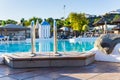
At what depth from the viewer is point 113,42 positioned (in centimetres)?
610

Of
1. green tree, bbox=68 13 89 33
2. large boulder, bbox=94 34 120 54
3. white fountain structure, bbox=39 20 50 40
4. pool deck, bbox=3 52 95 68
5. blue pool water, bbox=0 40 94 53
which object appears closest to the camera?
pool deck, bbox=3 52 95 68

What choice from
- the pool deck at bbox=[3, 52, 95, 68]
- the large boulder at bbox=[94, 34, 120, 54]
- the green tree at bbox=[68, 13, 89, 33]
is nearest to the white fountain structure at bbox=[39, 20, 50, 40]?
the green tree at bbox=[68, 13, 89, 33]

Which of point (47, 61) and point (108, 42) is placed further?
point (108, 42)

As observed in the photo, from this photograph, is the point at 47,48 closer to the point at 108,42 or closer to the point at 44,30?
the point at 108,42

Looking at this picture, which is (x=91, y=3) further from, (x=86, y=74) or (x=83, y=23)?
(x=86, y=74)

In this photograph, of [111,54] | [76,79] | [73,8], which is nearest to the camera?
[76,79]

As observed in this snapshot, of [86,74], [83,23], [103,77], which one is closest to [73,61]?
[86,74]

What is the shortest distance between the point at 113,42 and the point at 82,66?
1.46 metres

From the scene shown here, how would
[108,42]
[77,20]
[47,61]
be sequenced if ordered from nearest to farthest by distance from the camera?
[47,61], [108,42], [77,20]


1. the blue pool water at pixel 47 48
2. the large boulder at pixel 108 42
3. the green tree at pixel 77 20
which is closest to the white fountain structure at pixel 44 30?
the green tree at pixel 77 20

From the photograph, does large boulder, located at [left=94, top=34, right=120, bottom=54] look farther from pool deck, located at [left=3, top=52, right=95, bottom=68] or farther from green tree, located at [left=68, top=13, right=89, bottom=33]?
green tree, located at [left=68, top=13, right=89, bottom=33]

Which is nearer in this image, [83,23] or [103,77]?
[103,77]

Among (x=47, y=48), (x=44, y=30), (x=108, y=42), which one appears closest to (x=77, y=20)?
(x=44, y=30)

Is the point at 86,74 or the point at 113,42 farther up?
the point at 113,42
